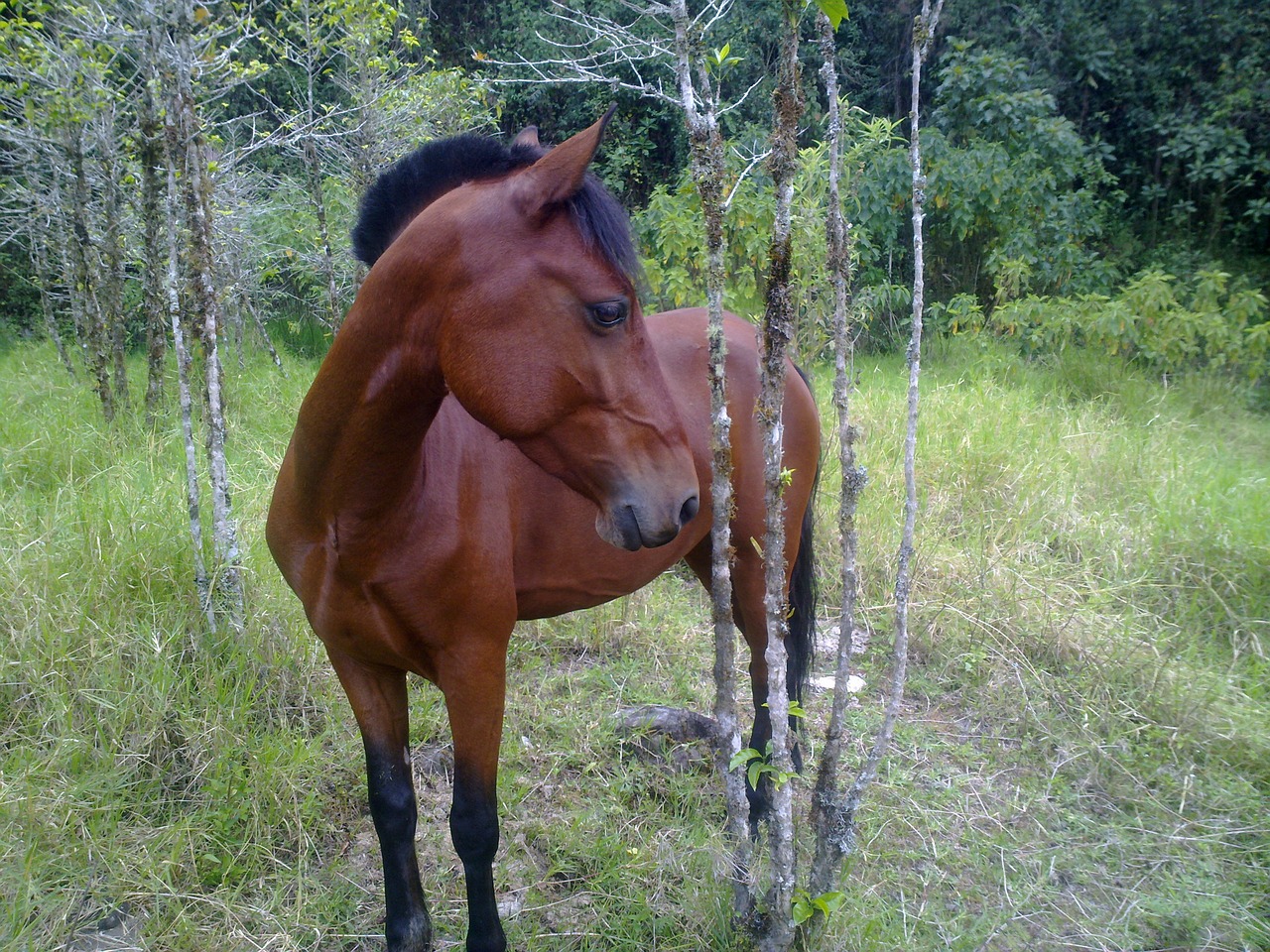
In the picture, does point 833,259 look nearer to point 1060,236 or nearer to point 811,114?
point 1060,236

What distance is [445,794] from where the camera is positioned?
9.06ft

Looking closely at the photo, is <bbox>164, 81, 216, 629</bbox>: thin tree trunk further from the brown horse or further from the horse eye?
the horse eye

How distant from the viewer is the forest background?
7.29 ft

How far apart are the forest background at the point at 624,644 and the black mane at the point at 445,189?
472 mm

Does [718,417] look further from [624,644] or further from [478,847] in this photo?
[624,644]

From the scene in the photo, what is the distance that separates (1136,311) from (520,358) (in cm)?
701

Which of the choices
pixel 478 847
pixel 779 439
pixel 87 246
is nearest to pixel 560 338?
pixel 779 439

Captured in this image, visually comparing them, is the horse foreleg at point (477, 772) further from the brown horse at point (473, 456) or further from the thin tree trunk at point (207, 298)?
the thin tree trunk at point (207, 298)

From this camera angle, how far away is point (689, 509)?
1484mm

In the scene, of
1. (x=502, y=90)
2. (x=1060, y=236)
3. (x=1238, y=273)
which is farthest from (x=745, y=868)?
(x=502, y=90)

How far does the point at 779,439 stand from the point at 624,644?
231cm

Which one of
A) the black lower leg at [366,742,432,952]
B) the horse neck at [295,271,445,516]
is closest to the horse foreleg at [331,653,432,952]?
the black lower leg at [366,742,432,952]

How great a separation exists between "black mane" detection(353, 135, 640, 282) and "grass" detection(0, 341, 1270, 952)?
62.3 inches

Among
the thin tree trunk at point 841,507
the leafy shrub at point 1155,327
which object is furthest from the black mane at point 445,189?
the leafy shrub at point 1155,327
